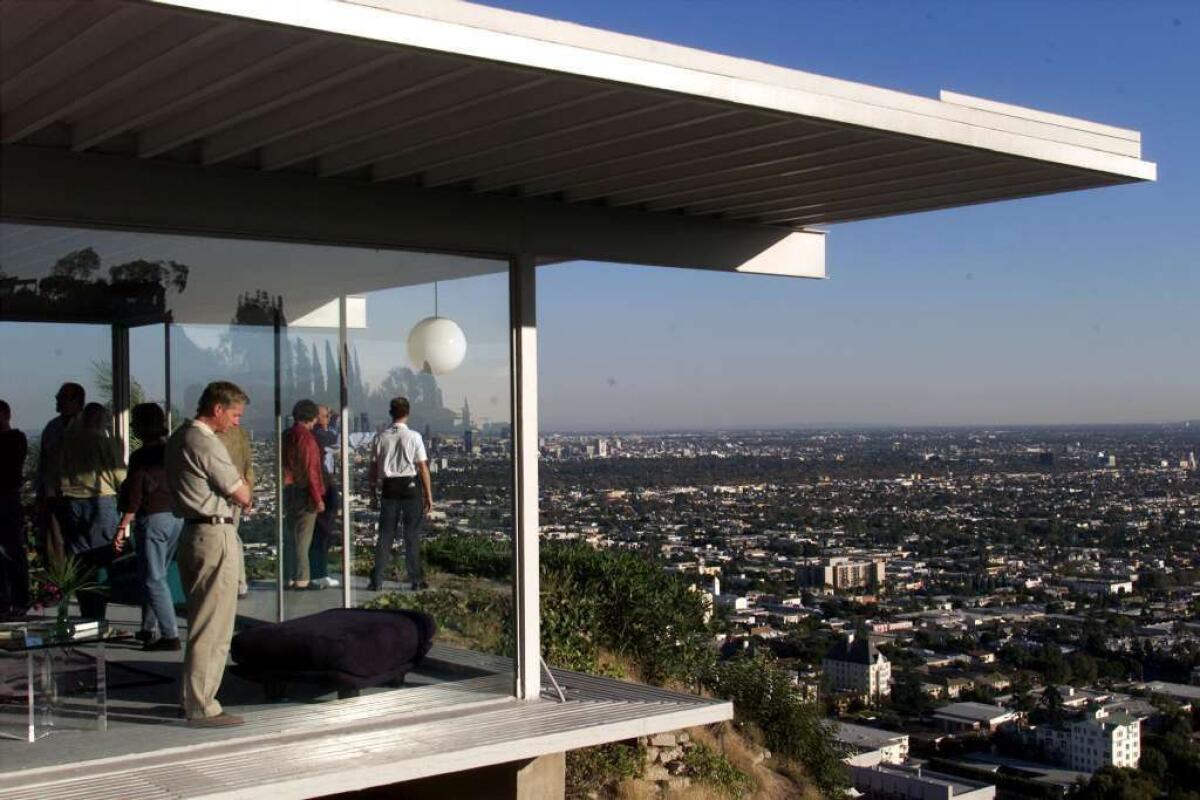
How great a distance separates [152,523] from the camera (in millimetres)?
7105

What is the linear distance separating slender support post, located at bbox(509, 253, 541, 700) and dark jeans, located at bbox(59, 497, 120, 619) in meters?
2.05

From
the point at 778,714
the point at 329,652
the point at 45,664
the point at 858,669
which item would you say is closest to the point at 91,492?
the point at 45,664

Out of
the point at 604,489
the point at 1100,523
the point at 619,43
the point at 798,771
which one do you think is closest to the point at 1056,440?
the point at 1100,523

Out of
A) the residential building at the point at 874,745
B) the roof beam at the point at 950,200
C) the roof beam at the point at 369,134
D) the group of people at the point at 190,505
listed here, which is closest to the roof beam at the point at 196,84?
the roof beam at the point at 369,134

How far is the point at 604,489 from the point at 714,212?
48.2 feet

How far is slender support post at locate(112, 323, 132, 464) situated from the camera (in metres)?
6.64

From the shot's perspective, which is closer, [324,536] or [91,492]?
[91,492]

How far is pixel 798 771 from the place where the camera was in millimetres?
12156

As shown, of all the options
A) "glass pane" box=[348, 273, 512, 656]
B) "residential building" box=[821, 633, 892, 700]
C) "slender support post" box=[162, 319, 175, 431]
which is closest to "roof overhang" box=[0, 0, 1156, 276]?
"glass pane" box=[348, 273, 512, 656]

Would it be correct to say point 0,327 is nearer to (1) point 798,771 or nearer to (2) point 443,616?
(2) point 443,616

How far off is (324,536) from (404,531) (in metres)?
0.42

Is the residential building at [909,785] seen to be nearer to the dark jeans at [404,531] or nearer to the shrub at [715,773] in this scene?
the shrub at [715,773]

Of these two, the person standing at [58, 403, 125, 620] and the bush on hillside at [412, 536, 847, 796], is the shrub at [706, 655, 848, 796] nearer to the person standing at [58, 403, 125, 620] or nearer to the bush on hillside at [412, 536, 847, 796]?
the bush on hillside at [412, 536, 847, 796]

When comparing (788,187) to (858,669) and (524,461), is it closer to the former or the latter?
(524,461)
